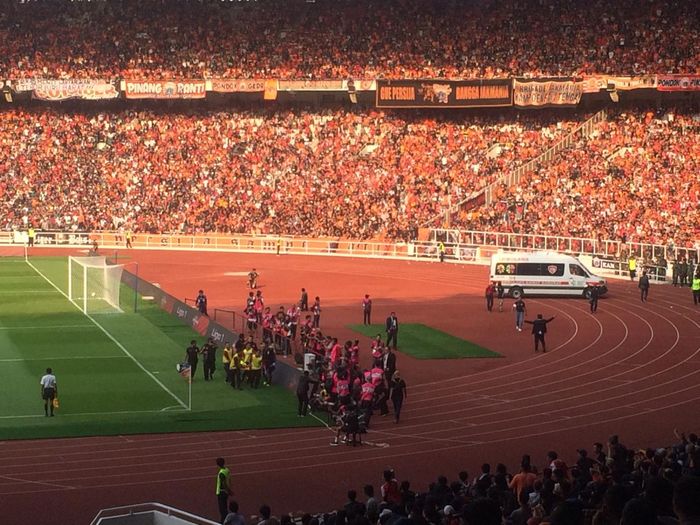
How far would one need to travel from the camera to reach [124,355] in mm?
37656

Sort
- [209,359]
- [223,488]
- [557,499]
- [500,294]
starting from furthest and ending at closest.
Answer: [500,294] < [209,359] < [223,488] < [557,499]

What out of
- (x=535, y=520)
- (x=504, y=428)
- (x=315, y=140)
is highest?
(x=315, y=140)

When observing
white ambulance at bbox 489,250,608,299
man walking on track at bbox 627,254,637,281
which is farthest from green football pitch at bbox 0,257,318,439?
man walking on track at bbox 627,254,637,281

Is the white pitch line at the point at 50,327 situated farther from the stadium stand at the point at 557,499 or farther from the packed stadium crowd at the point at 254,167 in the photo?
the packed stadium crowd at the point at 254,167

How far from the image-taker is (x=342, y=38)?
257 ft

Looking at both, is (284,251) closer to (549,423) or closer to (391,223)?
(391,223)

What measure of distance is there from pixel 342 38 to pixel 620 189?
71.9 feet

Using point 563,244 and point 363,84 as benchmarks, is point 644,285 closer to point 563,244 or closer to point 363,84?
point 563,244

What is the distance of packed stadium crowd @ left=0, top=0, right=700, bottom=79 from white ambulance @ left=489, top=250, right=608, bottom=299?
909 inches

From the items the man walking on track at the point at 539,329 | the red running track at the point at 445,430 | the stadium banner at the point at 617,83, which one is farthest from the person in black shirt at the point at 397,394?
the stadium banner at the point at 617,83

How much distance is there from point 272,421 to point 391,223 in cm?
4238

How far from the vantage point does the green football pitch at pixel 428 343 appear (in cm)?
3778

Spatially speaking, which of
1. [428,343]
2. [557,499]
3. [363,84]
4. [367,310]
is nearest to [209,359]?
[428,343]

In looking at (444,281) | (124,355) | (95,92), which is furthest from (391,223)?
(124,355)
